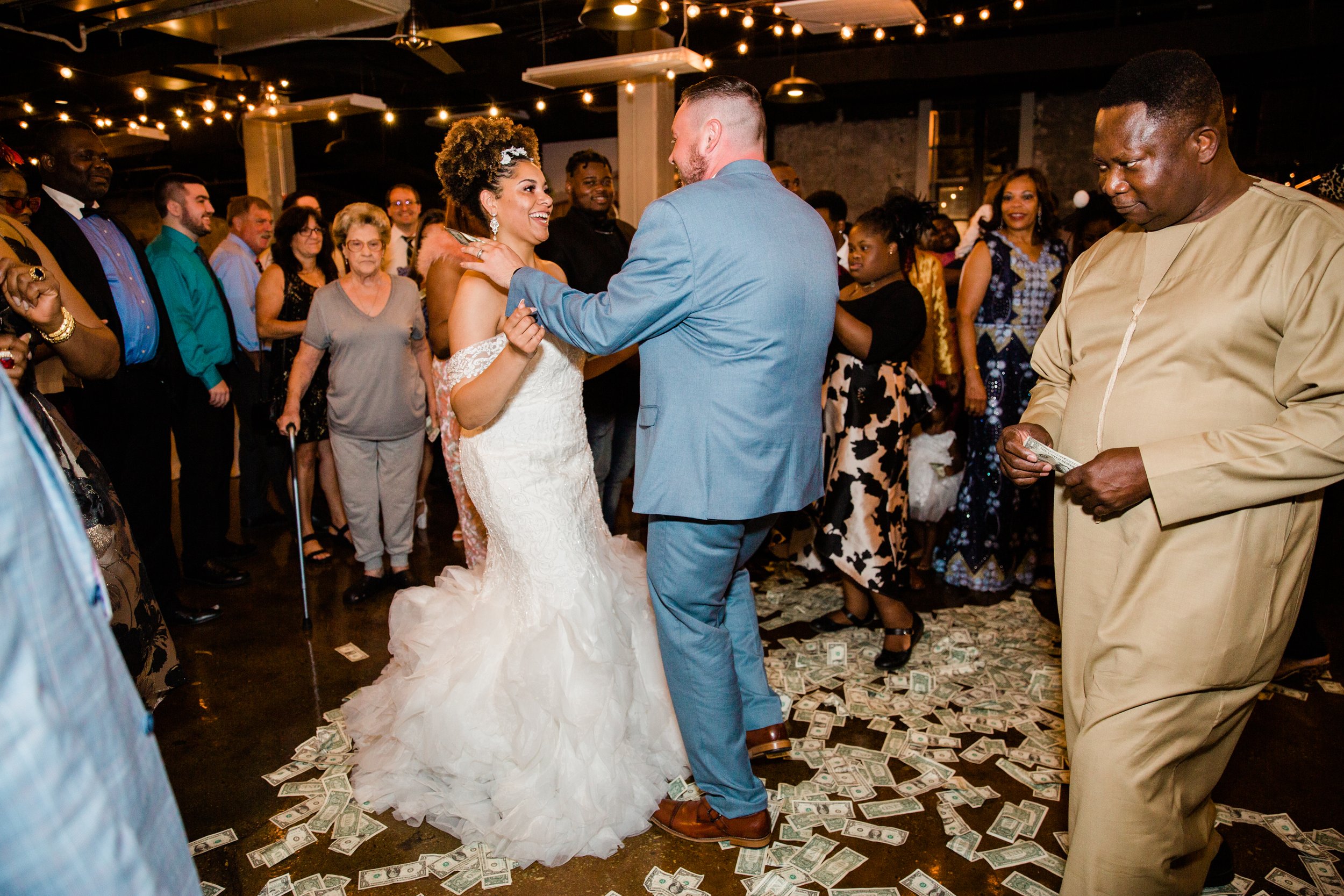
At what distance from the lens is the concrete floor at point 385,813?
7.23 ft

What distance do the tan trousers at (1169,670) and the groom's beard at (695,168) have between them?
4.29 ft

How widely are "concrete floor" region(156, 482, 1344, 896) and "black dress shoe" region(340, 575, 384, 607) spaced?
0.05 metres

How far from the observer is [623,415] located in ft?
13.3

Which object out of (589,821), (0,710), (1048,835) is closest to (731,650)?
(589,821)

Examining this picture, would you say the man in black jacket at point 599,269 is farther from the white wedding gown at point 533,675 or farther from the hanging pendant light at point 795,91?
the hanging pendant light at point 795,91

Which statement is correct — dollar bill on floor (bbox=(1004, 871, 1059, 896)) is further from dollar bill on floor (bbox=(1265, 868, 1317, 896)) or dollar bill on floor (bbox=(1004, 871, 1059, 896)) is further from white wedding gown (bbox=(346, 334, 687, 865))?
white wedding gown (bbox=(346, 334, 687, 865))

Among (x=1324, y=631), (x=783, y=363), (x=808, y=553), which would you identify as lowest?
(x=1324, y=631)

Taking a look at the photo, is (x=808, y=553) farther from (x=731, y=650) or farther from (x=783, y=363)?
(x=783, y=363)

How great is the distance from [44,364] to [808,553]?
302cm

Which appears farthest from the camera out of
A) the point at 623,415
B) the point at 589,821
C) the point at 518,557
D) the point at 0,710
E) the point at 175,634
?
the point at 623,415

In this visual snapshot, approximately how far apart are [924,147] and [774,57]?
261cm

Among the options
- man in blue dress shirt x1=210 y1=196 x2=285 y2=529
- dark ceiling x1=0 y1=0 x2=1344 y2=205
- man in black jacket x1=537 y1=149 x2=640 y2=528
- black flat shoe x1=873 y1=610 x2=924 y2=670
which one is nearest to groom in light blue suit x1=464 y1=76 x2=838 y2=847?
black flat shoe x1=873 y1=610 x2=924 y2=670

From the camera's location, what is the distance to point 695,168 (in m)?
2.17

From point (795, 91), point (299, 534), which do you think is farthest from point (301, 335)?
point (795, 91)
